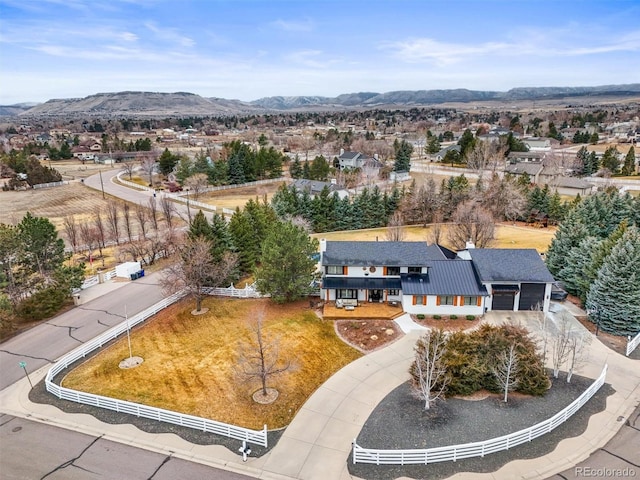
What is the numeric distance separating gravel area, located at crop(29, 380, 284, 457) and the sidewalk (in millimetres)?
281

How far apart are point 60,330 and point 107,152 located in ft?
385

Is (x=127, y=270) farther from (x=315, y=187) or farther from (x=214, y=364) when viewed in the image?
(x=315, y=187)

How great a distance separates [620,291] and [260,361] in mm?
23651

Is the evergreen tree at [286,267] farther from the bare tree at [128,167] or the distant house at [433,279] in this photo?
the bare tree at [128,167]

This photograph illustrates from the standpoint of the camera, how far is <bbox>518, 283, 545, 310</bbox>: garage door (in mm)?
31953

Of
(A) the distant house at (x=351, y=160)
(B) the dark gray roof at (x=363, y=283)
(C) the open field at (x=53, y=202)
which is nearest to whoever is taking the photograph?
(B) the dark gray roof at (x=363, y=283)

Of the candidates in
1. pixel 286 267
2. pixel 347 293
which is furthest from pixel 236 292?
pixel 347 293

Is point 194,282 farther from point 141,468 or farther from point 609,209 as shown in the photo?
point 609,209

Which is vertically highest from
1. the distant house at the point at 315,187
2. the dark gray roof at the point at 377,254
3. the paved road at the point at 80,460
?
the dark gray roof at the point at 377,254

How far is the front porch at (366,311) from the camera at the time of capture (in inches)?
1214

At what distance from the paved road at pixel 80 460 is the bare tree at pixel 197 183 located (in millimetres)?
59656

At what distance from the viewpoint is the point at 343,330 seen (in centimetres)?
2911

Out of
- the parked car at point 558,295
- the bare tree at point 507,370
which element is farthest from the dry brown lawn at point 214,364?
the parked car at point 558,295

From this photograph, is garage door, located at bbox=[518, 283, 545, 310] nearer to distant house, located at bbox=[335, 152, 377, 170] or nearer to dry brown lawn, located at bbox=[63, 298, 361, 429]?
dry brown lawn, located at bbox=[63, 298, 361, 429]
